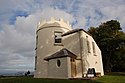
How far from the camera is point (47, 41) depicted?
2955cm

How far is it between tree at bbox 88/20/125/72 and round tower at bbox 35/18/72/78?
12.4 metres

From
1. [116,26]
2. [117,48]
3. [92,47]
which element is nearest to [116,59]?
[117,48]

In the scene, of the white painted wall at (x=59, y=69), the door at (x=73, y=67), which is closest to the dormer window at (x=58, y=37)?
the white painted wall at (x=59, y=69)

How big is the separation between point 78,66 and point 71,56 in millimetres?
2177

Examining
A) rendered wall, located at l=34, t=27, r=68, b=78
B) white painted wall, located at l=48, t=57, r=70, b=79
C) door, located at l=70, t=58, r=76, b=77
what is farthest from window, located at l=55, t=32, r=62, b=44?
door, located at l=70, t=58, r=76, b=77

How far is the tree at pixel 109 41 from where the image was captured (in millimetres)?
38697

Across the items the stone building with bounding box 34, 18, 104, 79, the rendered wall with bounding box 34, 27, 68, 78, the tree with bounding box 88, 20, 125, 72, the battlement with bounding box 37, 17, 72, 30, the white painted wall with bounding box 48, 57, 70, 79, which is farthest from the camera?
the tree with bounding box 88, 20, 125, 72

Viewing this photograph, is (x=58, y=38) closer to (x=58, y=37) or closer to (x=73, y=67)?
(x=58, y=37)

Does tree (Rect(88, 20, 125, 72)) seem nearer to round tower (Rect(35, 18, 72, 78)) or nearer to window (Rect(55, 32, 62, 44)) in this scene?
round tower (Rect(35, 18, 72, 78))

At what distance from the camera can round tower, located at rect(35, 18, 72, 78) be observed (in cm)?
2898

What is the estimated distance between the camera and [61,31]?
29922mm

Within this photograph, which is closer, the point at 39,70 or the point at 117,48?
the point at 39,70

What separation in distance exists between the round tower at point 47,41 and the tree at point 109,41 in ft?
40.8

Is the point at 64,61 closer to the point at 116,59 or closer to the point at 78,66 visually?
the point at 78,66
